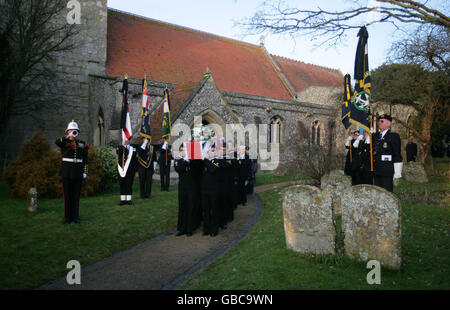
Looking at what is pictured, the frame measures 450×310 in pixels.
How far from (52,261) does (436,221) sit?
747 centimetres

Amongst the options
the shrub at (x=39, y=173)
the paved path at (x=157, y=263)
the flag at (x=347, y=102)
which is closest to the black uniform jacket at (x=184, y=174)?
the paved path at (x=157, y=263)

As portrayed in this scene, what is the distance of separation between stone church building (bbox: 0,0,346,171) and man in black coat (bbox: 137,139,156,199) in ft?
11.1

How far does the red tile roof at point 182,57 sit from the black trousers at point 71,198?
1360cm

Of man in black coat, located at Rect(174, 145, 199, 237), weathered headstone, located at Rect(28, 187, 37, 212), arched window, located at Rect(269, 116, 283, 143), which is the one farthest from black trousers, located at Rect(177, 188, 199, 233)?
arched window, located at Rect(269, 116, 283, 143)

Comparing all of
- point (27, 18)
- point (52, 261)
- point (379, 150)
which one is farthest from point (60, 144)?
point (27, 18)

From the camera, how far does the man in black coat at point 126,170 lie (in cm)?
962

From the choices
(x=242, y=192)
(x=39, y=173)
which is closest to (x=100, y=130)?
(x=39, y=173)

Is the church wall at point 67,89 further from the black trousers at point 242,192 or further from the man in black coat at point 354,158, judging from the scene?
the man in black coat at point 354,158

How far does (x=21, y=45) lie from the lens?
16391 mm

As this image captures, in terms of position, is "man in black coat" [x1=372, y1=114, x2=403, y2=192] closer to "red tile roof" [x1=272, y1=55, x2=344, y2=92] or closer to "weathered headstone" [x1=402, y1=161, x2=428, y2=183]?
"weathered headstone" [x1=402, y1=161, x2=428, y2=183]

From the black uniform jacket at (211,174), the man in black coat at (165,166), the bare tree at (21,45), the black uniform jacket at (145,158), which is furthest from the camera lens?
the bare tree at (21,45)

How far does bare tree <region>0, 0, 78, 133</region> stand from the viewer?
1622 centimetres

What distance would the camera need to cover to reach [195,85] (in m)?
17.4
